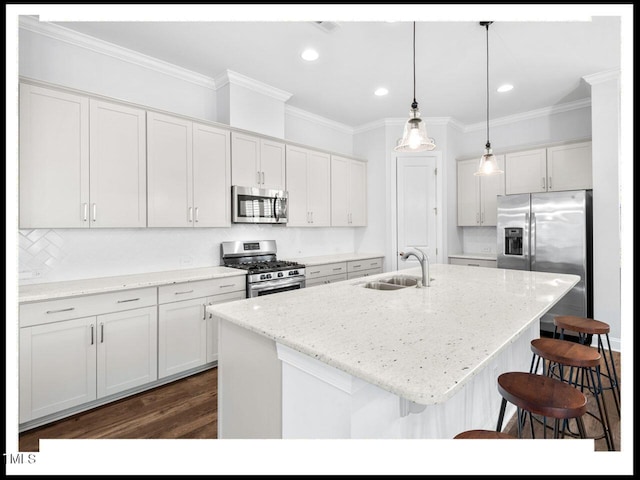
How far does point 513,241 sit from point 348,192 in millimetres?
2235

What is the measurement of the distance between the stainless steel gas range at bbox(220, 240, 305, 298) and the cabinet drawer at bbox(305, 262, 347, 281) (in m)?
0.18

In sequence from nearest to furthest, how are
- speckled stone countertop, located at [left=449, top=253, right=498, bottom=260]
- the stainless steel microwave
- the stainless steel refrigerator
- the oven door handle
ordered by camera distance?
the oven door handle → the stainless steel microwave → the stainless steel refrigerator → speckled stone countertop, located at [left=449, top=253, right=498, bottom=260]

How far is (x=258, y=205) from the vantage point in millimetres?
3518

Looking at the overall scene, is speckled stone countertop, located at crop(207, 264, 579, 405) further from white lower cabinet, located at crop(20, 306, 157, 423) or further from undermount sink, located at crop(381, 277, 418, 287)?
white lower cabinet, located at crop(20, 306, 157, 423)

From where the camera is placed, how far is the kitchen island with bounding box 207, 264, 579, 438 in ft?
3.30

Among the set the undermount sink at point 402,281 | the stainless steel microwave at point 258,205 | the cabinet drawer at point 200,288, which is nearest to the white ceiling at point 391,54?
the stainless steel microwave at point 258,205

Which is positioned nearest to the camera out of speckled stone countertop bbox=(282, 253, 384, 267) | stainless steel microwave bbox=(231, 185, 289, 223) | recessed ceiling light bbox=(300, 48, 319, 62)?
recessed ceiling light bbox=(300, 48, 319, 62)

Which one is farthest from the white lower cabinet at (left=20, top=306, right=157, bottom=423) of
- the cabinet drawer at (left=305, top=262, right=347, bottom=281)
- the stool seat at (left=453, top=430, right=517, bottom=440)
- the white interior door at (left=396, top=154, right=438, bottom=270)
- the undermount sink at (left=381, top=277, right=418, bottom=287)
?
the white interior door at (left=396, top=154, right=438, bottom=270)

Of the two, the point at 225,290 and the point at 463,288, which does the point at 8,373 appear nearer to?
the point at 225,290

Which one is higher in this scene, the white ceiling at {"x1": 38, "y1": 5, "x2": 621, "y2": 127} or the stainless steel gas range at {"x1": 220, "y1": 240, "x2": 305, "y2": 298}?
the white ceiling at {"x1": 38, "y1": 5, "x2": 621, "y2": 127}

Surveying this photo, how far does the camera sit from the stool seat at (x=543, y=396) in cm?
117

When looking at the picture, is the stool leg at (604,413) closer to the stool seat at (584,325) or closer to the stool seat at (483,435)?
the stool seat at (584,325)

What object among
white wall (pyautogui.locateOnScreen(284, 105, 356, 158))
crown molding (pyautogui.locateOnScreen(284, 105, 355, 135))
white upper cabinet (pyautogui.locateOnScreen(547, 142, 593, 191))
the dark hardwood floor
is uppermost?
crown molding (pyautogui.locateOnScreen(284, 105, 355, 135))

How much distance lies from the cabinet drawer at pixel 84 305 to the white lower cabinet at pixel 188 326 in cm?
15
